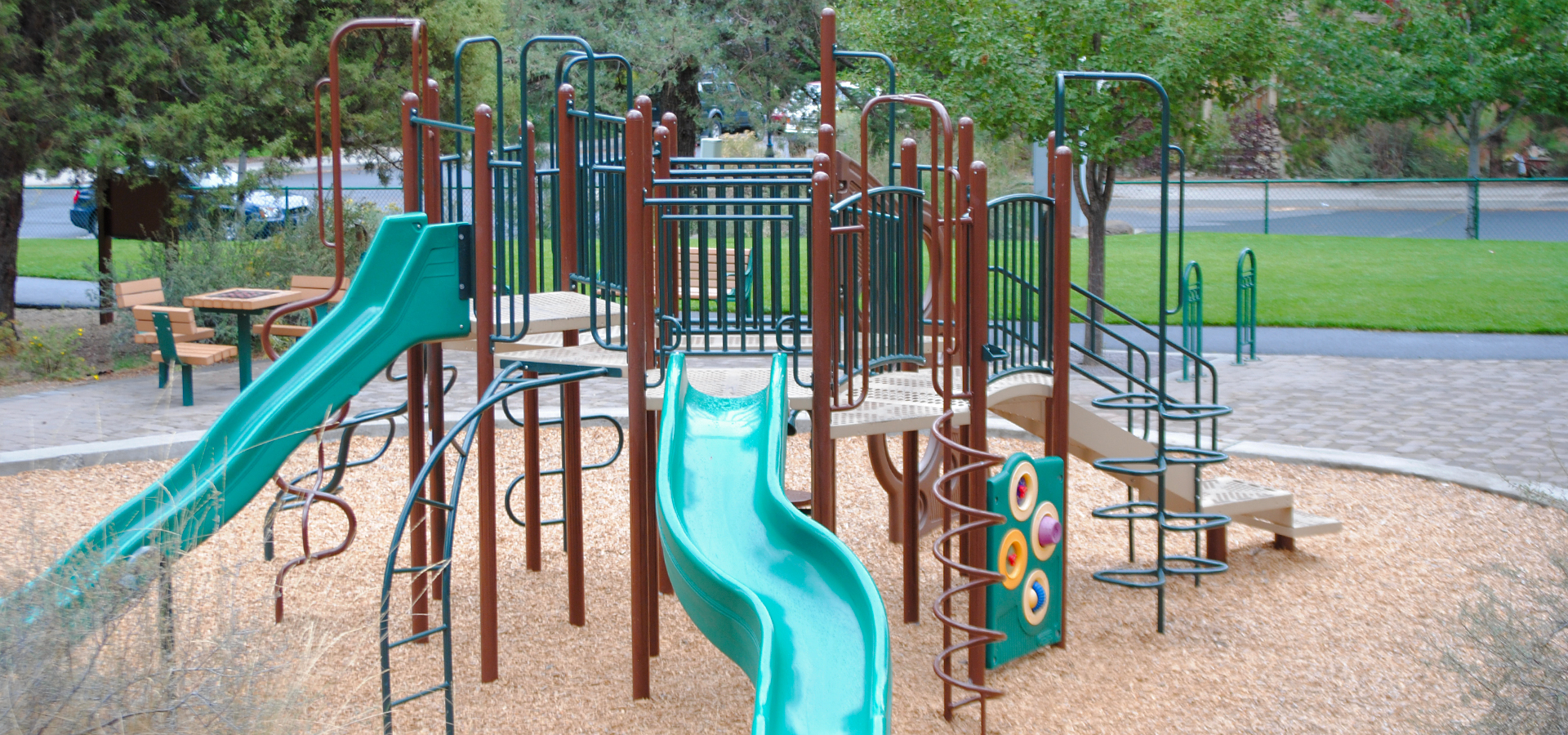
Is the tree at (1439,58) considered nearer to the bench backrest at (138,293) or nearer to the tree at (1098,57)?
the tree at (1098,57)

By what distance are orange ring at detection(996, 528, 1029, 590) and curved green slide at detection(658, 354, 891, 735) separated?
3.28ft

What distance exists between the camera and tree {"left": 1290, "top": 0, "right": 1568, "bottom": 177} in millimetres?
25641

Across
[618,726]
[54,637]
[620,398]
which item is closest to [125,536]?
[54,637]

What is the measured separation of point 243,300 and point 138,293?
2.23m

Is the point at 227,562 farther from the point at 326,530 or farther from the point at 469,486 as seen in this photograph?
the point at 469,486

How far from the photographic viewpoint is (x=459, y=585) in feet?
20.6

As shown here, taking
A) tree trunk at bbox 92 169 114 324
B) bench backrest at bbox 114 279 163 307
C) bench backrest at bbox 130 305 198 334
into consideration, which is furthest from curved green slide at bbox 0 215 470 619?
tree trunk at bbox 92 169 114 324

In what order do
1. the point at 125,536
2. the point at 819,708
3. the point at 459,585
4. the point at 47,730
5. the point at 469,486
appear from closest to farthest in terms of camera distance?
1. the point at 47,730
2. the point at 819,708
3. the point at 125,536
4. the point at 459,585
5. the point at 469,486

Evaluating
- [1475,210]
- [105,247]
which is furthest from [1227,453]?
[1475,210]

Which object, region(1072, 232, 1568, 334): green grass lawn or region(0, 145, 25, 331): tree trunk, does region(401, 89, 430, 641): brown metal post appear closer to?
region(0, 145, 25, 331): tree trunk

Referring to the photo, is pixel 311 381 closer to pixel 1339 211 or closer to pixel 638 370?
pixel 638 370

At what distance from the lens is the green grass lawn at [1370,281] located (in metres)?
15.0

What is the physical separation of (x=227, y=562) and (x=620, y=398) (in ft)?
14.6

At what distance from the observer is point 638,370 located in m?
4.56
